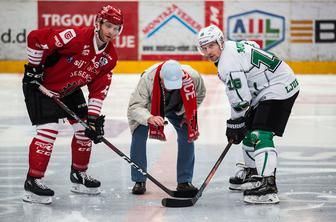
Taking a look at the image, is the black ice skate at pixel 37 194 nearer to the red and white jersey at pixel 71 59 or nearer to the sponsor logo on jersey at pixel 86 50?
the red and white jersey at pixel 71 59

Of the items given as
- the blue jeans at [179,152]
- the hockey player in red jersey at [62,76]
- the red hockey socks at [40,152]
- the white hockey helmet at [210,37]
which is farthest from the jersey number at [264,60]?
the red hockey socks at [40,152]

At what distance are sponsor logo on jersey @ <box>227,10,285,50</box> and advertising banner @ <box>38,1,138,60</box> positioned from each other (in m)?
1.71

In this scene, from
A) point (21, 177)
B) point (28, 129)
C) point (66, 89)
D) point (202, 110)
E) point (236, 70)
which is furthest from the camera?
point (202, 110)

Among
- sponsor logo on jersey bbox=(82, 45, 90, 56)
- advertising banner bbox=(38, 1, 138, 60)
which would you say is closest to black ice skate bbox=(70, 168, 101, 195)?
sponsor logo on jersey bbox=(82, 45, 90, 56)

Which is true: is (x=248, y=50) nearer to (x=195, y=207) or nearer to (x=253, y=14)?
(x=195, y=207)

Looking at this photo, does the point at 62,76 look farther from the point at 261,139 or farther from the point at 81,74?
the point at 261,139

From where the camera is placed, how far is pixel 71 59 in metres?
4.51

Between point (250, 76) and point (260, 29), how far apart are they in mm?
10376

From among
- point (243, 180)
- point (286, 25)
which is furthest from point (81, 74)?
point (286, 25)

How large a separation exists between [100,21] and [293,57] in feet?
34.5

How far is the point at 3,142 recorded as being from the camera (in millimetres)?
6562

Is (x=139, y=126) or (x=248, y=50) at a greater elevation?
(x=248, y=50)

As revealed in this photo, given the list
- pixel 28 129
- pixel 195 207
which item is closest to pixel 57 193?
pixel 195 207

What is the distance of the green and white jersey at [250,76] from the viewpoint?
426 cm
